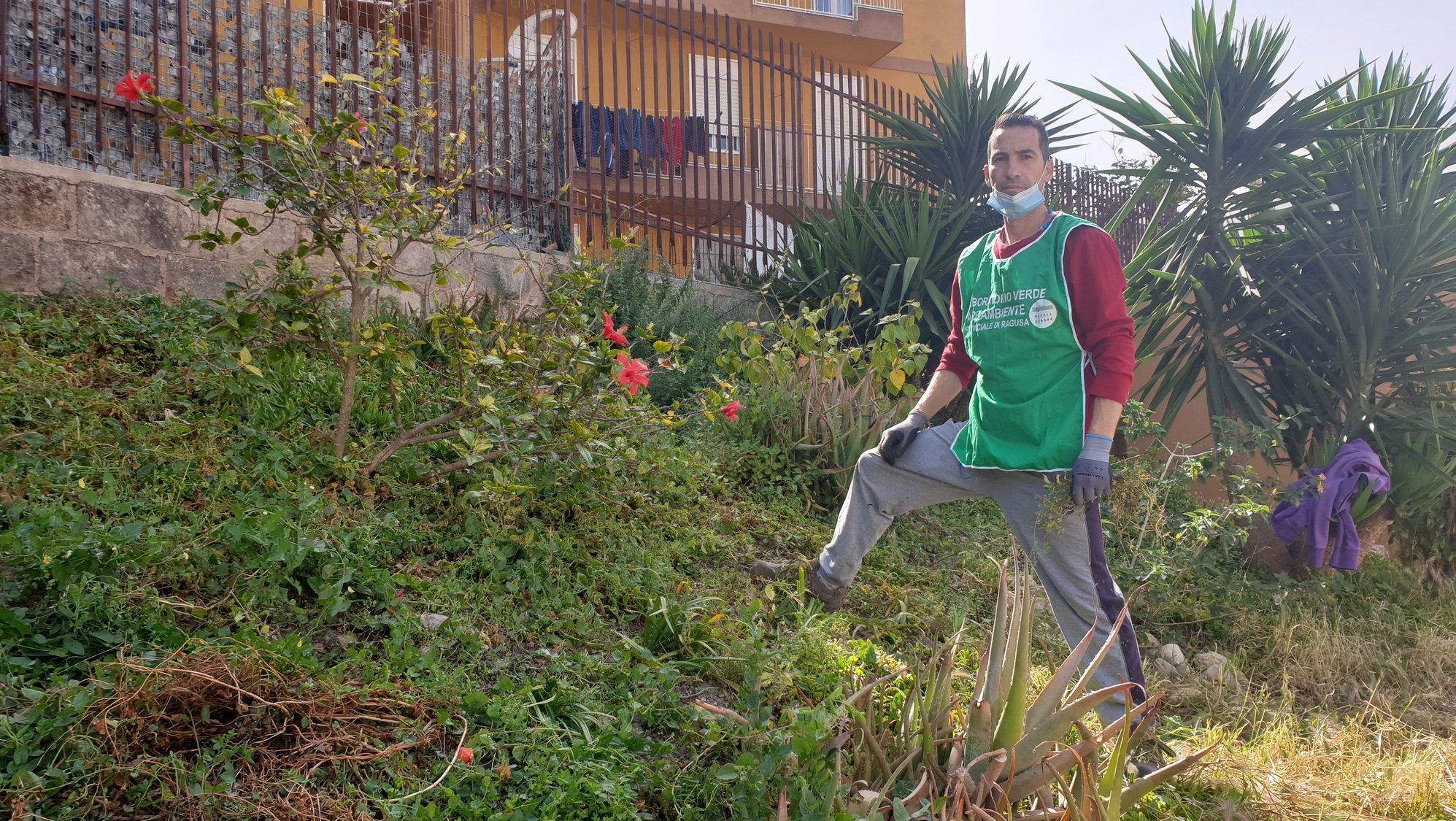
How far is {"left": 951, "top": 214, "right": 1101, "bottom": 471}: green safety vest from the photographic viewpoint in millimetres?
3279

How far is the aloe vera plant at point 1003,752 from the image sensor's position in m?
2.26

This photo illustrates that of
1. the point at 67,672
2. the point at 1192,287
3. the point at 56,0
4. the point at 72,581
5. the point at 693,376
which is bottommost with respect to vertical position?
the point at 67,672

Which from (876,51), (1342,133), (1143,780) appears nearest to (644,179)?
(1342,133)

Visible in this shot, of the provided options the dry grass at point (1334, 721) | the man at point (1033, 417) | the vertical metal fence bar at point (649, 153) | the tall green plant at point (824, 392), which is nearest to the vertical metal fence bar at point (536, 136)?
the vertical metal fence bar at point (649, 153)

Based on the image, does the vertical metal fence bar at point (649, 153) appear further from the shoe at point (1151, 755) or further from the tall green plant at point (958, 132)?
the shoe at point (1151, 755)

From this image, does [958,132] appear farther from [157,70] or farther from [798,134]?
[157,70]

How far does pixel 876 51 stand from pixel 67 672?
18.1m

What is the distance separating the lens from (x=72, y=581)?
251 cm

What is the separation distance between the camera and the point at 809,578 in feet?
12.6

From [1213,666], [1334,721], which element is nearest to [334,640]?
[1213,666]

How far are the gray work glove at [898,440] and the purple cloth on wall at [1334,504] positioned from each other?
292 centimetres

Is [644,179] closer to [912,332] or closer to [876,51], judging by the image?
[912,332]

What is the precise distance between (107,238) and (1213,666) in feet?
18.0

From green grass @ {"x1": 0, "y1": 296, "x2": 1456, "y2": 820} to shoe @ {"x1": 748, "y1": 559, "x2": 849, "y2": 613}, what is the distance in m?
0.08
